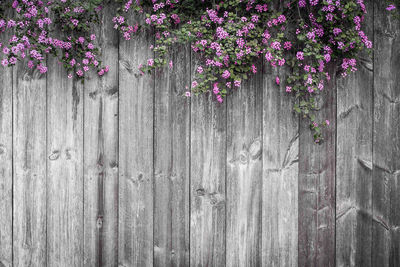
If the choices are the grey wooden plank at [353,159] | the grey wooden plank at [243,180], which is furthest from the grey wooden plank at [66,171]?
the grey wooden plank at [353,159]

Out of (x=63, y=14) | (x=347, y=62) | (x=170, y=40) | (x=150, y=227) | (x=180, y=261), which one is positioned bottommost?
(x=180, y=261)

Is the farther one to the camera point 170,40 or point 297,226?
point 297,226

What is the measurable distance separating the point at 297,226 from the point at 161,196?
797mm

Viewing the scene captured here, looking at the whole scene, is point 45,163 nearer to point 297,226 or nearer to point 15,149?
point 15,149

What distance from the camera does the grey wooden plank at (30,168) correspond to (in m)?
1.96

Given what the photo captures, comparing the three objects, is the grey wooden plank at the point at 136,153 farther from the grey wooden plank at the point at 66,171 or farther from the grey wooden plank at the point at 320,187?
the grey wooden plank at the point at 320,187

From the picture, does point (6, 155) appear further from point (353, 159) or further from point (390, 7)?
point (390, 7)

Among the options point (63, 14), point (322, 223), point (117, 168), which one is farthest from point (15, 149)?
point (322, 223)

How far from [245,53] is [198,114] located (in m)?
0.43

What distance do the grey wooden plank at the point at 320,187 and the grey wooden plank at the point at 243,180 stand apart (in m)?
0.26

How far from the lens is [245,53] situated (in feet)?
5.82

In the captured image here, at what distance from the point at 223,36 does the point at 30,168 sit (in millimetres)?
1322

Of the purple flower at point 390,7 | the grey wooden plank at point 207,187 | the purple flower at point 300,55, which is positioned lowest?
the grey wooden plank at point 207,187

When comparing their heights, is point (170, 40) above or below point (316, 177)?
above
